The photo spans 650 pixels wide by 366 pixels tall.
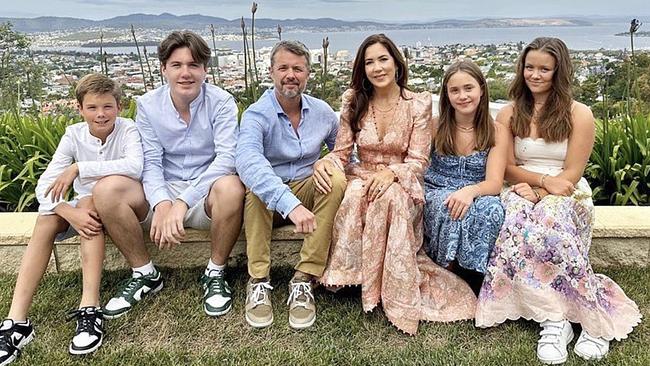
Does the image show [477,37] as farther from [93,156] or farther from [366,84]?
[93,156]

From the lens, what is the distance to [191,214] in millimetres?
3111

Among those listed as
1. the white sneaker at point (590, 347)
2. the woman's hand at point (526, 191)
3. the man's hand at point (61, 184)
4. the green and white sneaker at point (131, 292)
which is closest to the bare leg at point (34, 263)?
the man's hand at point (61, 184)

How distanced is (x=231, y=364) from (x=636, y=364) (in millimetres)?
1686

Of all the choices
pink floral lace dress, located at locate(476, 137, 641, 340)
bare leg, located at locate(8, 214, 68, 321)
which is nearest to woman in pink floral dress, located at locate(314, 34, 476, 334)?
pink floral lace dress, located at locate(476, 137, 641, 340)

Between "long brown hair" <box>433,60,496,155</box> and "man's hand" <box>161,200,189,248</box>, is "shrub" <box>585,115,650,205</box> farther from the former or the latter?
"man's hand" <box>161,200,189,248</box>

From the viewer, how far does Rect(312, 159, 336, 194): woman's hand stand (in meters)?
2.89

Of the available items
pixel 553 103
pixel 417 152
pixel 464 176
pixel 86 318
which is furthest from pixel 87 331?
pixel 553 103

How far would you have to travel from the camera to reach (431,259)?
3.07m

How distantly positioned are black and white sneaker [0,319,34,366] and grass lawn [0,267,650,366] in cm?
4

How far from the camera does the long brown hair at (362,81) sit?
3.05 metres

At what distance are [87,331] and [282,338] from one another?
88cm

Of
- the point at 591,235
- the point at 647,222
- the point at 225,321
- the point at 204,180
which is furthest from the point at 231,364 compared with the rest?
the point at 647,222

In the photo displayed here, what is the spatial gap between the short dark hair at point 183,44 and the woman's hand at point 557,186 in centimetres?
184

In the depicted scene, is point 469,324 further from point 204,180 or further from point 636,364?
point 204,180
